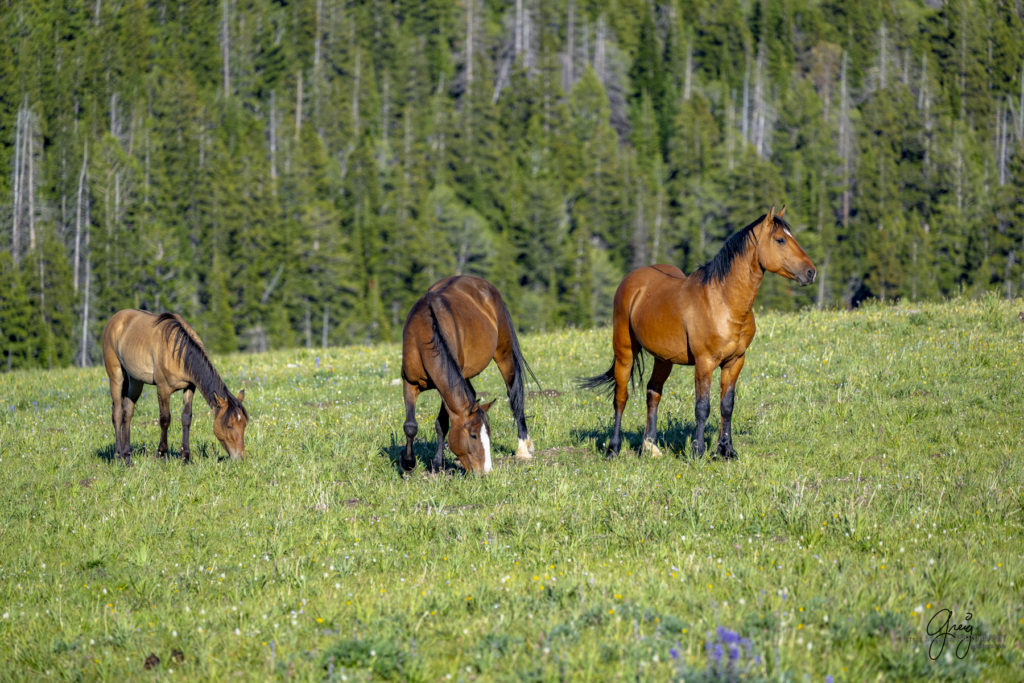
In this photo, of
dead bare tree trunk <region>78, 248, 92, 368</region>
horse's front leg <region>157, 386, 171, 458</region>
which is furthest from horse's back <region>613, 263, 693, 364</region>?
dead bare tree trunk <region>78, 248, 92, 368</region>

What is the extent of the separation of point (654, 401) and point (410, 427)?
3305 mm

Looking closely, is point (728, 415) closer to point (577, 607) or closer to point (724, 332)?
point (724, 332)

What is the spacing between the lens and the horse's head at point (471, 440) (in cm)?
1040

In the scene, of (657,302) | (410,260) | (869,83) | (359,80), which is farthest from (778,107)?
(657,302)

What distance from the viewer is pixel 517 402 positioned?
12.4 m

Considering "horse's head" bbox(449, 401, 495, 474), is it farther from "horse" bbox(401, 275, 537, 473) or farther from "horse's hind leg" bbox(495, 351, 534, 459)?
"horse's hind leg" bbox(495, 351, 534, 459)

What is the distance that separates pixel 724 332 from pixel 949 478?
2.89m

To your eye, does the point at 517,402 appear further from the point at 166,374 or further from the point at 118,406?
the point at 118,406

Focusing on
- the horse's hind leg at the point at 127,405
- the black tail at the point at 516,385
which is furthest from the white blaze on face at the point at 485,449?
the horse's hind leg at the point at 127,405

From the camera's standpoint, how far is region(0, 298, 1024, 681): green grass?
586cm

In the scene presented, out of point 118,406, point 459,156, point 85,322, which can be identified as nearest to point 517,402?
point 118,406

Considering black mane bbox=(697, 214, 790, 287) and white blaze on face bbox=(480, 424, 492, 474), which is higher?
black mane bbox=(697, 214, 790, 287)

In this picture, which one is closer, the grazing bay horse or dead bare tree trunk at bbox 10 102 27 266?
the grazing bay horse

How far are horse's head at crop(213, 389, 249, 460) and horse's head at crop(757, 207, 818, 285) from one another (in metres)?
7.07
